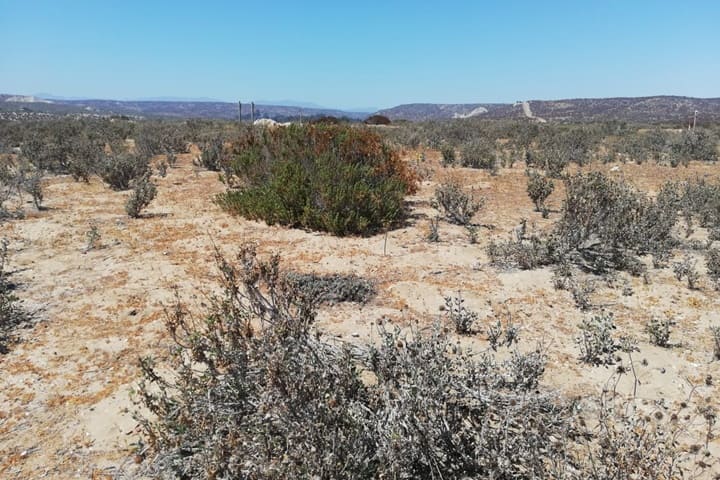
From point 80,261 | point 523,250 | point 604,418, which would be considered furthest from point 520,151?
point 604,418

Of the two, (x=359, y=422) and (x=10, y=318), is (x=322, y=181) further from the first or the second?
(x=359, y=422)

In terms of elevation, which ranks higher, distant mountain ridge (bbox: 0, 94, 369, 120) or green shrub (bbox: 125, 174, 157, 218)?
distant mountain ridge (bbox: 0, 94, 369, 120)

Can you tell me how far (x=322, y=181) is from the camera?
7945mm

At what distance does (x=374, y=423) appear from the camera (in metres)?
Result: 2.41

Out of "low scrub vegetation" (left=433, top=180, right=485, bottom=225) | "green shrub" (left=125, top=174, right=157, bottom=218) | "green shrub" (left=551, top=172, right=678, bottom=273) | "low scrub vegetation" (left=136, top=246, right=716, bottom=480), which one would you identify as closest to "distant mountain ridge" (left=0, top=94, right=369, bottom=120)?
"green shrub" (left=125, top=174, right=157, bottom=218)

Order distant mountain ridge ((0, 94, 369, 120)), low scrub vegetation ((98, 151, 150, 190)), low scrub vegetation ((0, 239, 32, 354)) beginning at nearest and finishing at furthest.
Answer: low scrub vegetation ((0, 239, 32, 354)), low scrub vegetation ((98, 151, 150, 190)), distant mountain ridge ((0, 94, 369, 120))

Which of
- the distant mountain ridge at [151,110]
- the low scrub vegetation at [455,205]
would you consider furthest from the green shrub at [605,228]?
the distant mountain ridge at [151,110]

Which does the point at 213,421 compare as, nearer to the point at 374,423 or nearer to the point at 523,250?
the point at 374,423

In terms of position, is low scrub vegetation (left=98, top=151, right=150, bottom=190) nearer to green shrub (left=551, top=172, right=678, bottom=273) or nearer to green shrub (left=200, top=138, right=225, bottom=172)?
green shrub (left=200, top=138, right=225, bottom=172)

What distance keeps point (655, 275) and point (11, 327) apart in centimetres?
693

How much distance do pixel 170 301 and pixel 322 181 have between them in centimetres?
359

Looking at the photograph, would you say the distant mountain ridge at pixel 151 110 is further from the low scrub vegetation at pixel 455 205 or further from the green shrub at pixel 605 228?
the green shrub at pixel 605 228

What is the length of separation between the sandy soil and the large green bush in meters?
0.33

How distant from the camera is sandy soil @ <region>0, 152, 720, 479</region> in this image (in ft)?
10.7
